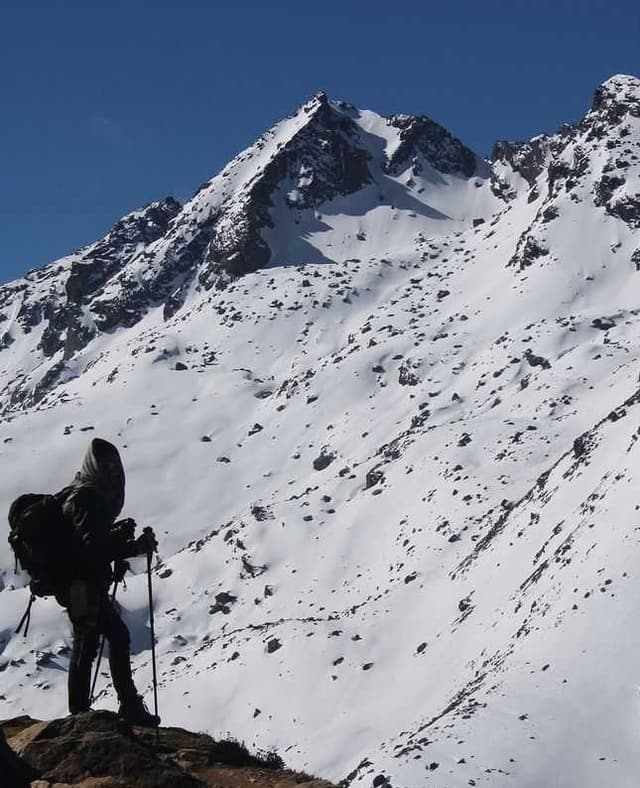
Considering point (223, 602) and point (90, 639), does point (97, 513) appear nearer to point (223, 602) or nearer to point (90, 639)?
point (90, 639)

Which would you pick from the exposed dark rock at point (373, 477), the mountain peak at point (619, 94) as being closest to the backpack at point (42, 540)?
the exposed dark rock at point (373, 477)

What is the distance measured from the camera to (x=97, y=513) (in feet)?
28.4

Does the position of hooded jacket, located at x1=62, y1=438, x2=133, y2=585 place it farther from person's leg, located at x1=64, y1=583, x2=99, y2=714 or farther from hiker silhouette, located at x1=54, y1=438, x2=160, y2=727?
person's leg, located at x1=64, y1=583, x2=99, y2=714

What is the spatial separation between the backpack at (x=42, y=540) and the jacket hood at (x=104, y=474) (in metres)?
0.40

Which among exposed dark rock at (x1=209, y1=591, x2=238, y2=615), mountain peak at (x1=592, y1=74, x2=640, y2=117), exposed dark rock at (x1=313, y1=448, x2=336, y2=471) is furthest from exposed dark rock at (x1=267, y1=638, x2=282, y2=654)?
mountain peak at (x1=592, y1=74, x2=640, y2=117)

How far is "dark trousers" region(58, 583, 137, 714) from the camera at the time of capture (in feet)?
28.5

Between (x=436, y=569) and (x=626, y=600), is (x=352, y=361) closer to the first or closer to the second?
(x=436, y=569)

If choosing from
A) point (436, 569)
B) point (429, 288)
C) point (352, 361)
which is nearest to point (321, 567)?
point (436, 569)

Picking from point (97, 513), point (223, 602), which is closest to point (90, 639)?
point (97, 513)

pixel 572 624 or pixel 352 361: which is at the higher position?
pixel 352 361

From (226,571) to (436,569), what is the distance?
27312mm

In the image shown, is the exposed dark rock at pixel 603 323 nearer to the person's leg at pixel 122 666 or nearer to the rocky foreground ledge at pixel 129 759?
the person's leg at pixel 122 666

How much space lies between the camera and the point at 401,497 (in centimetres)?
6862

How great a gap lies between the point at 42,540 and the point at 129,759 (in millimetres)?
2053
